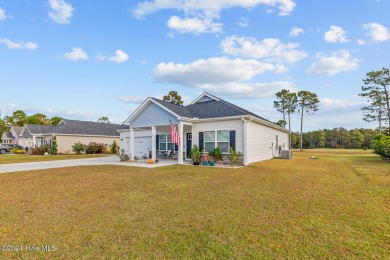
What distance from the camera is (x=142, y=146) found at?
21.1m

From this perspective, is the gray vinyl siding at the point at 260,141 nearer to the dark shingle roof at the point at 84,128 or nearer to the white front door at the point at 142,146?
the white front door at the point at 142,146

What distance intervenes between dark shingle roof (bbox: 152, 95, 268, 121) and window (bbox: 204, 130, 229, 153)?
1236mm

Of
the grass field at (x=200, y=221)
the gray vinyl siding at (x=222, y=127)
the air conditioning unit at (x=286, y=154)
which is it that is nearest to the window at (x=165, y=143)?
the gray vinyl siding at (x=222, y=127)

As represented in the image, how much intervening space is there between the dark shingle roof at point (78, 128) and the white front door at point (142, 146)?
9.63 metres

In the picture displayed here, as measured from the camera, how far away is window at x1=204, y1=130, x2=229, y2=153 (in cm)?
1482

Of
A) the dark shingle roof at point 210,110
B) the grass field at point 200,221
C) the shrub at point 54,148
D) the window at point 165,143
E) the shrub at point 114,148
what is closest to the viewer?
the grass field at point 200,221

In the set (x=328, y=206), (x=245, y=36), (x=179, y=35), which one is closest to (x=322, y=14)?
(x=245, y=36)

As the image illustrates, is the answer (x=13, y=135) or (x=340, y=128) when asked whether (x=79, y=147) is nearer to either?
(x=13, y=135)

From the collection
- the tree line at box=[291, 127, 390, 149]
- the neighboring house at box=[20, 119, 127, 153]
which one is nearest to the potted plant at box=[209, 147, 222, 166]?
the neighboring house at box=[20, 119, 127, 153]

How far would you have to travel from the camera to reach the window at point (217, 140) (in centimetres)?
1482

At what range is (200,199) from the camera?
19.8 feet

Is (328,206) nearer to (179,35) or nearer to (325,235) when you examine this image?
(325,235)

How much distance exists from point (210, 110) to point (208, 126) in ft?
6.50

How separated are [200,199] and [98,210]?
2.62 m
